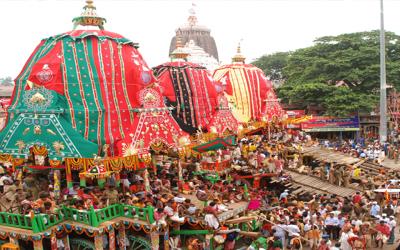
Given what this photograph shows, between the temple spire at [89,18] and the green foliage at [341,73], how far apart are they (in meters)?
21.9

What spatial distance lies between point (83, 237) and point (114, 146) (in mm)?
2907

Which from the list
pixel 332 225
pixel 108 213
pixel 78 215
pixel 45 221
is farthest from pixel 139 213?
pixel 332 225

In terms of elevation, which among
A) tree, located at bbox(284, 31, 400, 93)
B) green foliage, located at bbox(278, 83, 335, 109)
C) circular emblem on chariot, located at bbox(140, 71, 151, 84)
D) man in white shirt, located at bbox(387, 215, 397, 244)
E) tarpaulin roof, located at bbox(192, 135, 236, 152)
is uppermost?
tree, located at bbox(284, 31, 400, 93)

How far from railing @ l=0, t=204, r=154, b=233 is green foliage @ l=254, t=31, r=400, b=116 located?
24491 millimetres

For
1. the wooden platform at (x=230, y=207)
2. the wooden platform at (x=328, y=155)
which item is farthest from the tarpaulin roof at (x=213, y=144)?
the wooden platform at (x=328, y=155)

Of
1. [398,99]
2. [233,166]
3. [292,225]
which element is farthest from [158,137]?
[398,99]

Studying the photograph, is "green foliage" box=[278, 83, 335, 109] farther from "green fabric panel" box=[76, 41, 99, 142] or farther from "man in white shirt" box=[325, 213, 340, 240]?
"green fabric panel" box=[76, 41, 99, 142]

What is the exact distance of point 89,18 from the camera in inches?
625

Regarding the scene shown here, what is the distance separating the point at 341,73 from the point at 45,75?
2704 centimetres

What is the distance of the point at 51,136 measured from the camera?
12977mm

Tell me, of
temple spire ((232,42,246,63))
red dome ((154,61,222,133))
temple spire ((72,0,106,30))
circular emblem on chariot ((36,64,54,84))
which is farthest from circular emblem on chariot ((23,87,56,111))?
temple spire ((232,42,246,63))

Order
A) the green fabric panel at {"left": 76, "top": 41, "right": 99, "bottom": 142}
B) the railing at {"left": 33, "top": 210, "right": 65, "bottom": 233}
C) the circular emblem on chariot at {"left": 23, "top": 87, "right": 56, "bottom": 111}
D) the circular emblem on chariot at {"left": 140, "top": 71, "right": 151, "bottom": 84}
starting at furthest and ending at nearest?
the circular emblem on chariot at {"left": 140, "top": 71, "right": 151, "bottom": 84} → the green fabric panel at {"left": 76, "top": 41, "right": 99, "bottom": 142} → the circular emblem on chariot at {"left": 23, "top": 87, "right": 56, "bottom": 111} → the railing at {"left": 33, "top": 210, "right": 65, "bottom": 233}

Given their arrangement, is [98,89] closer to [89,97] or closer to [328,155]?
[89,97]

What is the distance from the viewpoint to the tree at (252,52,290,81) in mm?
48406
